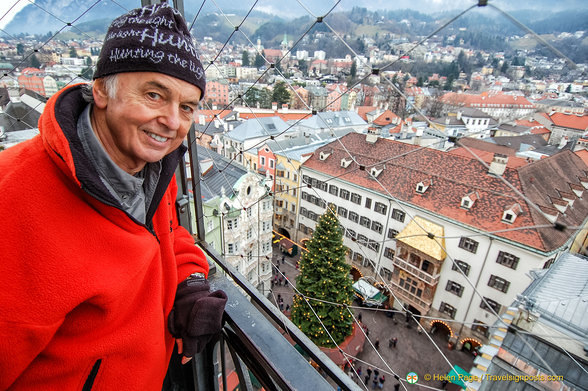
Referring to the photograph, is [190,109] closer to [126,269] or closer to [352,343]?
[126,269]

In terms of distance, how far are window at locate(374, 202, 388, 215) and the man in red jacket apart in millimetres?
9077

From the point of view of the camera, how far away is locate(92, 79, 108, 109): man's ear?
0.67 meters

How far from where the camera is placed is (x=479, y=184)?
813cm

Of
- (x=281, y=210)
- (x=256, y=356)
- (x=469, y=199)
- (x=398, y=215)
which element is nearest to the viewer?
(x=256, y=356)

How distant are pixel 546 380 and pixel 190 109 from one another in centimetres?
499

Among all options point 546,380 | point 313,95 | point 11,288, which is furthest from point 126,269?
point 313,95

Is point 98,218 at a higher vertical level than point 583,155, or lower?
higher

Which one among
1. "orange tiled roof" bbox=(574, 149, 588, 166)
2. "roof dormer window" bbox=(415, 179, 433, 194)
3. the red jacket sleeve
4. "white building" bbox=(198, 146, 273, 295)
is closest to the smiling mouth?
the red jacket sleeve

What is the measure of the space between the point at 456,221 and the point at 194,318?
8.30 m

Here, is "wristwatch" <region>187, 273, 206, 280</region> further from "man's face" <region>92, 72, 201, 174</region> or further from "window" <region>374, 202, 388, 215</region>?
"window" <region>374, 202, 388, 215</region>

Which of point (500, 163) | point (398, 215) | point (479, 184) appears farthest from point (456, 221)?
point (500, 163)

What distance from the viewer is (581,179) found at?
798 centimetres

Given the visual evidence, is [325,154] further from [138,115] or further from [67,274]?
[67,274]

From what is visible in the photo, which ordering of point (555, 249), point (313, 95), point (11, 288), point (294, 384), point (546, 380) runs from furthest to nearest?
point (313, 95)
point (555, 249)
point (546, 380)
point (294, 384)
point (11, 288)
